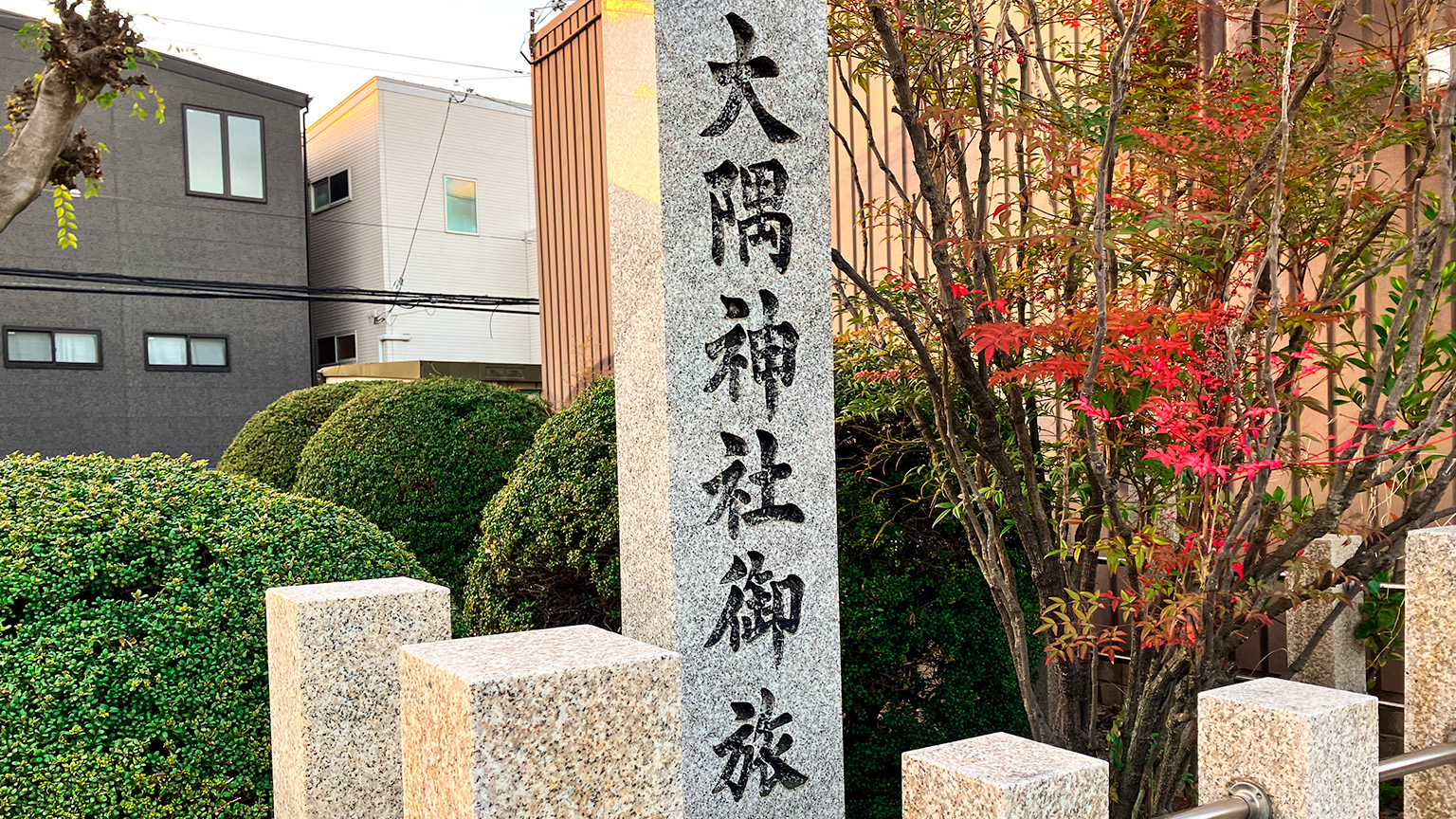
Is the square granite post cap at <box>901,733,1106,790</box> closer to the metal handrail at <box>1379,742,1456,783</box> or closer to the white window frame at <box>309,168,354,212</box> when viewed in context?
the metal handrail at <box>1379,742,1456,783</box>

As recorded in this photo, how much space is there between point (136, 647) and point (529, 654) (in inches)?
76.9

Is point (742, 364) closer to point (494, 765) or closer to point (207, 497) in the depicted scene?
point (494, 765)

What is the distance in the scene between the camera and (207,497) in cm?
363

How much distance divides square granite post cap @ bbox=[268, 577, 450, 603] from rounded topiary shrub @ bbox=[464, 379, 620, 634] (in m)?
1.39

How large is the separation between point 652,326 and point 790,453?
56 cm

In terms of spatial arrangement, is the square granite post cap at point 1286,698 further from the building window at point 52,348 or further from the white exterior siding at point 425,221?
the building window at point 52,348

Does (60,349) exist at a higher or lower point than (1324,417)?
higher

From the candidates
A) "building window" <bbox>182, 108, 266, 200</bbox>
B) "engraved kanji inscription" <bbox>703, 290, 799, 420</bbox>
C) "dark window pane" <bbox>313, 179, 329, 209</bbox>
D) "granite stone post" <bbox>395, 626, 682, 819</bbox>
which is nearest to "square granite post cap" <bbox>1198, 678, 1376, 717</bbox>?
"granite stone post" <bbox>395, 626, 682, 819</bbox>

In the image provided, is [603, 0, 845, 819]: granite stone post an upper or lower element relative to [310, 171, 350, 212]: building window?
lower

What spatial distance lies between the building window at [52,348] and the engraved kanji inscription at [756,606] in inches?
698

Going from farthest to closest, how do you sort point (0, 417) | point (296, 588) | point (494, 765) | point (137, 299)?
1. point (137, 299)
2. point (0, 417)
3. point (296, 588)
4. point (494, 765)

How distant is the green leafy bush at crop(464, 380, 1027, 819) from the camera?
3.90 metres

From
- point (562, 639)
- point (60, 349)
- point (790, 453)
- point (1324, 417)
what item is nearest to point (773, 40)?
point (790, 453)

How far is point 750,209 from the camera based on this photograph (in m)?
2.93
